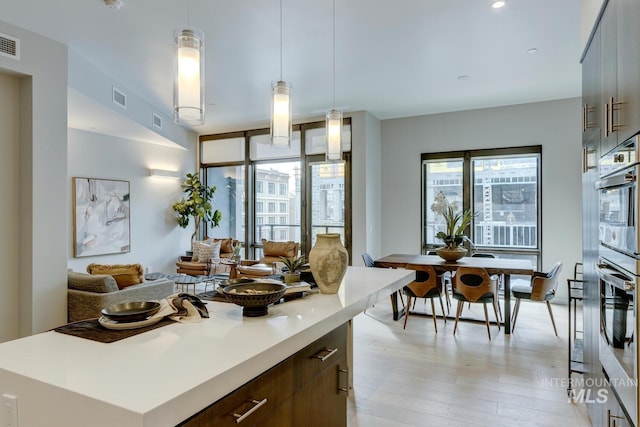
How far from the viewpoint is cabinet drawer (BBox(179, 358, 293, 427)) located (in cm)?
106

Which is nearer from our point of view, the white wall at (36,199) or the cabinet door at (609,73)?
the cabinet door at (609,73)

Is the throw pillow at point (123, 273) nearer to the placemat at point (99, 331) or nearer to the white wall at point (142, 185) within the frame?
the white wall at point (142, 185)

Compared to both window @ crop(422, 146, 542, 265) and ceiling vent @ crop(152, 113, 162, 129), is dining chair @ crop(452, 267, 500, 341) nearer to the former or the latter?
window @ crop(422, 146, 542, 265)

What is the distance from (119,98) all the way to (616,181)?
5.63 meters

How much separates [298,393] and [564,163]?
5940 mm

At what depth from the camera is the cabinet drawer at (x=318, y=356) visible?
5.02ft

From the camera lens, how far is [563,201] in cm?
583

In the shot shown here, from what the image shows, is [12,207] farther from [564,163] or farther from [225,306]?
[564,163]

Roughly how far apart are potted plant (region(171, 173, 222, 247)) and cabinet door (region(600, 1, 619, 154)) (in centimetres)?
679

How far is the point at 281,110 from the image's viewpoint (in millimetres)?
2529

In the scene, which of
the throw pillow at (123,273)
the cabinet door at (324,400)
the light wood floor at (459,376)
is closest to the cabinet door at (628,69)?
the cabinet door at (324,400)

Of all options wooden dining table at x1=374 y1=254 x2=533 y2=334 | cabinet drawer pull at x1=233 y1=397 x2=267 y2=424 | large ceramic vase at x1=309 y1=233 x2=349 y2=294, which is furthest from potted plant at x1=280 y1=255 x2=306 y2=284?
wooden dining table at x1=374 y1=254 x2=533 y2=334

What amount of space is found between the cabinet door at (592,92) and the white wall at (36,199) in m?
4.64

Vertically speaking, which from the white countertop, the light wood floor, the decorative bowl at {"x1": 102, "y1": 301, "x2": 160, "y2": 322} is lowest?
the light wood floor
